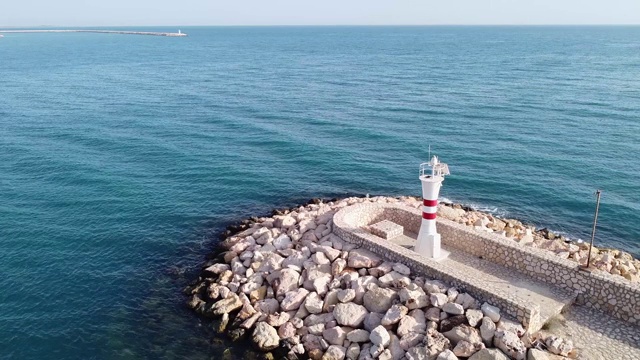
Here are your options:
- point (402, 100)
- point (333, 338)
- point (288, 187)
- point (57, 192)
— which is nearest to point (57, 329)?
point (333, 338)

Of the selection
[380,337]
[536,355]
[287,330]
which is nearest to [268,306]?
[287,330]

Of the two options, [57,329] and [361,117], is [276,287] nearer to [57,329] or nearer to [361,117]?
[57,329]

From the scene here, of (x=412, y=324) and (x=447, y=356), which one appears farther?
(x=412, y=324)

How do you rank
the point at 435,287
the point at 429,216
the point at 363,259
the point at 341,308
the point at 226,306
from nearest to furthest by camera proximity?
the point at 435,287, the point at 341,308, the point at 226,306, the point at 429,216, the point at 363,259

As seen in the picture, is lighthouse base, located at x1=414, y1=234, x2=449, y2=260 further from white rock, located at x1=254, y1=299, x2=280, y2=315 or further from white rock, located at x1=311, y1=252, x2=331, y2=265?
white rock, located at x1=254, y1=299, x2=280, y2=315

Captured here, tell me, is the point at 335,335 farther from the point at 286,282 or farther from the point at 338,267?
the point at 286,282

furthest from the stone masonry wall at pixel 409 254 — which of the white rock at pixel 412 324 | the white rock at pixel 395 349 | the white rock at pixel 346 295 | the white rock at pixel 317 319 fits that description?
the white rock at pixel 317 319
